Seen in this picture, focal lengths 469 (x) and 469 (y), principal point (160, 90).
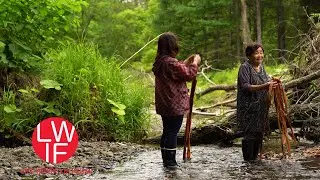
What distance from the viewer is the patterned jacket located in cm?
551

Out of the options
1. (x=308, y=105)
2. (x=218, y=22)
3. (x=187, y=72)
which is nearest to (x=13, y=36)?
(x=187, y=72)

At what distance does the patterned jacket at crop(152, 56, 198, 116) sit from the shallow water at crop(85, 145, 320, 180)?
2.39ft

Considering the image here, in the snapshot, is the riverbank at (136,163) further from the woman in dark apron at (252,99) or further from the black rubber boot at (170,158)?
the woman in dark apron at (252,99)

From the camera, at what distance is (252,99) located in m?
5.98

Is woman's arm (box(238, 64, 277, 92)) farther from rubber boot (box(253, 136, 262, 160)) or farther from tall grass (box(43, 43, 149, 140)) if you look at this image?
tall grass (box(43, 43, 149, 140))

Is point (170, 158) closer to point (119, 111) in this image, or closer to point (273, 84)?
point (273, 84)

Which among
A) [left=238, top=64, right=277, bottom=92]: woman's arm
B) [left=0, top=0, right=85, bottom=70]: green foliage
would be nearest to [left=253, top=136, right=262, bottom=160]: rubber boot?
[left=238, top=64, right=277, bottom=92]: woman's arm

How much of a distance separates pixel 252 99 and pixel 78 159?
238 centimetres

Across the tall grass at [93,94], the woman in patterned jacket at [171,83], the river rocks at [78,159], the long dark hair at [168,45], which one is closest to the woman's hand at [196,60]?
the woman in patterned jacket at [171,83]

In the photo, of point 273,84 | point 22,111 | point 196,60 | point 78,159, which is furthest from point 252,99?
point 22,111

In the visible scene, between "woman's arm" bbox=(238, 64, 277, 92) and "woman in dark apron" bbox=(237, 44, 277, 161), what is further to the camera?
"woman in dark apron" bbox=(237, 44, 277, 161)

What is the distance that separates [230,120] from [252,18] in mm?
26981

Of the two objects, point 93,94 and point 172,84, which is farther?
point 93,94

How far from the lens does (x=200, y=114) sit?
10.8 metres
